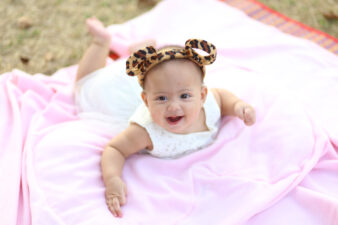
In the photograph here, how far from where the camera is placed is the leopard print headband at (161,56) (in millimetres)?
989

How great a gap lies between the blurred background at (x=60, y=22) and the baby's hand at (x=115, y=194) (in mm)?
859

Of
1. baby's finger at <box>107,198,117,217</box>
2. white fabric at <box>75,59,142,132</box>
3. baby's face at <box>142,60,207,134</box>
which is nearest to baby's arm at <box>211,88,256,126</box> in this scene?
baby's face at <box>142,60,207,134</box>

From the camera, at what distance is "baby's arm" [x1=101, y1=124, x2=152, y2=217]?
1.08 m

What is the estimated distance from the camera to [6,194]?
1084mm

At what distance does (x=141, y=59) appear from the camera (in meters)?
0.99

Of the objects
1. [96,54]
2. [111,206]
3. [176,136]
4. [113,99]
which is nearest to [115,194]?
[111,206]

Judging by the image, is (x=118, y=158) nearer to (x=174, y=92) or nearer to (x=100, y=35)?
(x=174, y=92)

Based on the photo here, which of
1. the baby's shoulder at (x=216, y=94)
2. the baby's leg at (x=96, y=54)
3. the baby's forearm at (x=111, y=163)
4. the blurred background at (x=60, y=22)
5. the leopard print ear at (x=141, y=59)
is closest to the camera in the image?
the leopard print ear at (x=141, y=59)

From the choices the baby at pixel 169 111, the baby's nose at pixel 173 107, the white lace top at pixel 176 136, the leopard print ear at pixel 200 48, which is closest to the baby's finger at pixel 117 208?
the baby at pixel 169 111

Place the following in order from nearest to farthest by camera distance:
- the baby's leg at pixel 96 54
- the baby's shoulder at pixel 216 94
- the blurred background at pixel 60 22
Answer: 1. the baby's shoulder at pixel 216 94
2. the baby's leg at pixel 96 54
3. the blurred background at pixel 60 22

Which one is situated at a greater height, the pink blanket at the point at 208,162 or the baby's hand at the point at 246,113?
the baby's hand at the point at 246,113

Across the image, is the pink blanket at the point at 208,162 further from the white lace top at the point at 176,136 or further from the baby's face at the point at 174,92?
the baby's face at the point at 174,92

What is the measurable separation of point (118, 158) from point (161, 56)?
38 cm

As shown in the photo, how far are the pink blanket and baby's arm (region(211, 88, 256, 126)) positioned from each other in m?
0.05
